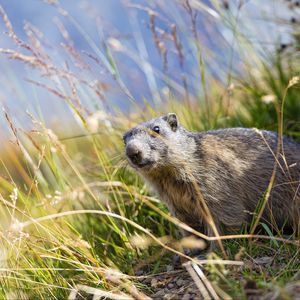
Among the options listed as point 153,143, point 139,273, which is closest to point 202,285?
point 139,273

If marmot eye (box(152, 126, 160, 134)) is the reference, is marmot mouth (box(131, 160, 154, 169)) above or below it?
below

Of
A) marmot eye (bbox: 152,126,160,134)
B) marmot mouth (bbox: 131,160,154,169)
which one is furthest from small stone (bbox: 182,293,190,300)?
marmot eye (bbox: 152,126,160,134)

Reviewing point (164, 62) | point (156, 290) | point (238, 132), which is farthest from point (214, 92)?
point (156, 290)

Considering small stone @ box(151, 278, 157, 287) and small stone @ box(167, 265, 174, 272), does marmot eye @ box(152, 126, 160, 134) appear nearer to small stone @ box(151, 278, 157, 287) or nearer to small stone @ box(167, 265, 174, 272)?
small stone @ box(167, 265, 174, 272)

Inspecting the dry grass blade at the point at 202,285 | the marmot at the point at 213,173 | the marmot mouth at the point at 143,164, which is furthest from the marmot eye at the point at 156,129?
the dry grass blade at the point at 202,285

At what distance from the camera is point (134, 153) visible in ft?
14.7

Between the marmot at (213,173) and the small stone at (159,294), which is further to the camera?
the marmot at (213,173)

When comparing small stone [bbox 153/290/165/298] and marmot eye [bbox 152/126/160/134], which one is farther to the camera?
marmot eye [bbox 152/126/160/134]

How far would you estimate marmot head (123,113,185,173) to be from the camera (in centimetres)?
454

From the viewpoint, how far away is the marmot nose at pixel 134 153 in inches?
176

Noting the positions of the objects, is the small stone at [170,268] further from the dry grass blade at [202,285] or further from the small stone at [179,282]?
the dry grass blade at [202,285]

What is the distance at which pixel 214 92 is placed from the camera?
7.75m

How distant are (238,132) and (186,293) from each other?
206cm

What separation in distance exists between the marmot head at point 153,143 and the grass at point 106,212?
13.2 inches
